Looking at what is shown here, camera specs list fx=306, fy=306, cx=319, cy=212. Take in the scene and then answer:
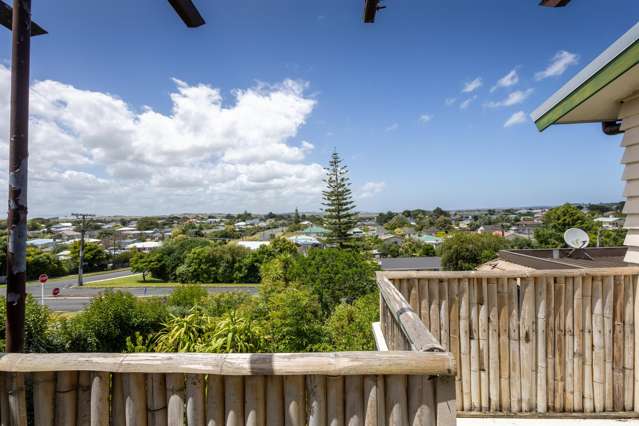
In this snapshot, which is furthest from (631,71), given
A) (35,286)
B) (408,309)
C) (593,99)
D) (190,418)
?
(35,286)

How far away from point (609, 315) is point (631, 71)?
1614 millimetres

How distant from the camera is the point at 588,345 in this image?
213 cm

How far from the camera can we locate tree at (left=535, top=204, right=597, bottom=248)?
27.3m

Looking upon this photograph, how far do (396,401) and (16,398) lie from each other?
1388 mm

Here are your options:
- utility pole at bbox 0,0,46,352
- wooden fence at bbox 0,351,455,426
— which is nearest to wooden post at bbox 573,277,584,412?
wooden fence at bbox 0,351,455,426

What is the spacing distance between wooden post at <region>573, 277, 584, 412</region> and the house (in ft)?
2.00

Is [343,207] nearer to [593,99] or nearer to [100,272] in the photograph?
[593,99]

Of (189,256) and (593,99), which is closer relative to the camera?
(593,99)

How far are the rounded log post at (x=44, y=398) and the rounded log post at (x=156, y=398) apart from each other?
0.36 m

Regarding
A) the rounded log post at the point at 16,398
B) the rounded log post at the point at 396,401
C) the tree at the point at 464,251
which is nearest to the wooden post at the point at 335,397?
the rounded log post at the point at 396,401

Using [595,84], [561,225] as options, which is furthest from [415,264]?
[595,84]

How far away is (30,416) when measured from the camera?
4.16 feet

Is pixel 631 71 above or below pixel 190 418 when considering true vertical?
above

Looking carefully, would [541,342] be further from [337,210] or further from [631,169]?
[337,210]
